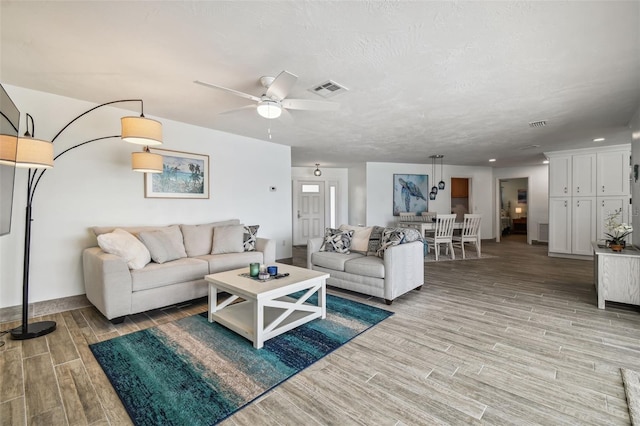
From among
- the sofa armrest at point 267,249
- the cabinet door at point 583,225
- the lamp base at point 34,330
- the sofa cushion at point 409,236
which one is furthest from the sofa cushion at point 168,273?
the cabinet door at point 583,225

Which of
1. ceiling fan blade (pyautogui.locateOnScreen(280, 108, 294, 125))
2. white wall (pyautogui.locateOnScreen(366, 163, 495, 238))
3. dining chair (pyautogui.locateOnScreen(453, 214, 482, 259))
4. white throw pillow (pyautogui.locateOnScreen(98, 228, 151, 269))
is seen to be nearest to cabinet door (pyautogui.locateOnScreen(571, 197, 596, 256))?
dining chair (pyautogui.locateOnScreen(453, 214, 482, 259))

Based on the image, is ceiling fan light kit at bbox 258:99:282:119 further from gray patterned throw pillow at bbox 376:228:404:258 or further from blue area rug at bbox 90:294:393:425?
gray patterned throw pillow at bbox 376:228:404:258

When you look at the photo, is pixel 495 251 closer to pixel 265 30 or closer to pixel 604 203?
pixel 604 203

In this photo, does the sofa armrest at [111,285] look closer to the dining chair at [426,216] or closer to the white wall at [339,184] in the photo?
the white wall at [339,184]

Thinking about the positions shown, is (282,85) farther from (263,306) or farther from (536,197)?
(536,197)

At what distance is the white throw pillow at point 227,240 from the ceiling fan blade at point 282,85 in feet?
7.28

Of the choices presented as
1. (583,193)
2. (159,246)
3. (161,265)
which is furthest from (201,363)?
(583,193)

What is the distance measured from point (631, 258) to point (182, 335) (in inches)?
180

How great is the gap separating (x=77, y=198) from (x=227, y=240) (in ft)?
5.65

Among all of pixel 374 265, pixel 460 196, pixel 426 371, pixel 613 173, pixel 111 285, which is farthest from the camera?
pixel 460 196

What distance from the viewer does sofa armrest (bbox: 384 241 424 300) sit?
3.19m

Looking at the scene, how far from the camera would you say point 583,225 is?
5789 mm

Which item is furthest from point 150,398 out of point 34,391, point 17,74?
point 17,74

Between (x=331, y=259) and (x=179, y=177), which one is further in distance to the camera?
(x=179, y=177)
